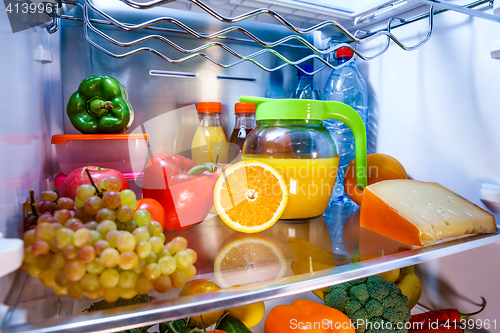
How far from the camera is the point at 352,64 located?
3.25 ft

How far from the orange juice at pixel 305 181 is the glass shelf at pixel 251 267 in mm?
36

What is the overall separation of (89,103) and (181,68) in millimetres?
302

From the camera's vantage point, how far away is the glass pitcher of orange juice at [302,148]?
25.9 inches

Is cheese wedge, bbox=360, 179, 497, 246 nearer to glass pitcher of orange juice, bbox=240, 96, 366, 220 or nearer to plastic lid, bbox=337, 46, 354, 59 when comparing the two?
glass pitcher of orange juice, bbox=240, 96, 366, 220

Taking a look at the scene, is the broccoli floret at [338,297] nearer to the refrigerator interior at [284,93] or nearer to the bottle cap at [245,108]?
the refrigerator interior at [284,93]

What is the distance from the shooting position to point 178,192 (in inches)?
24.6

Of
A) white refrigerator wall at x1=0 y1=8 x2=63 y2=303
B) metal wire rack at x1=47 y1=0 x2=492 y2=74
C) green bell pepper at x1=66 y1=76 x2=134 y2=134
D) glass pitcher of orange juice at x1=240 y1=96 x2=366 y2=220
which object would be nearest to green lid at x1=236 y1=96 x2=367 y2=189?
glass pitcher of orange juice at x1=240 y1=96 x2=366 y2=220

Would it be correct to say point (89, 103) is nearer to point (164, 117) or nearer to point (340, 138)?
point (164, 117)

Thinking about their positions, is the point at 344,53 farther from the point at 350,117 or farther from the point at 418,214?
the point at 418,214

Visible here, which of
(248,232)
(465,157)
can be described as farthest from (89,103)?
(465,157)

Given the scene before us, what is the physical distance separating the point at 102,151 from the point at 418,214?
0.69 m

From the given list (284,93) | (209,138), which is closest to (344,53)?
(284,93)

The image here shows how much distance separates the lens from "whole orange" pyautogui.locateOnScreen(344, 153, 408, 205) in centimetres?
77

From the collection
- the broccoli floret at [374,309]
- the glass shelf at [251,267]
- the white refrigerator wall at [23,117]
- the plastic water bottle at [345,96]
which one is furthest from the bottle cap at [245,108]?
the broccoli floret at [374,309]
